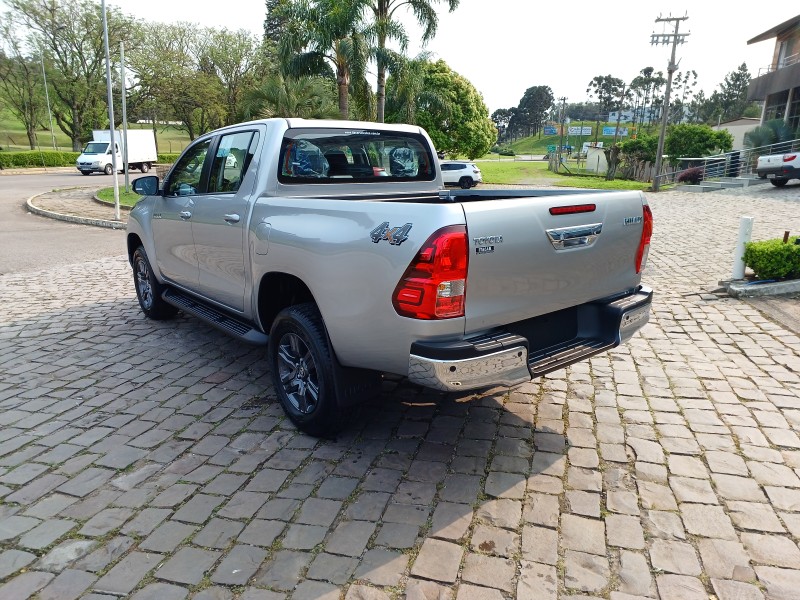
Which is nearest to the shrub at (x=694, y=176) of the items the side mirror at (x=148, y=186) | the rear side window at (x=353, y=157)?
the rear side window at (x=353, y=157)

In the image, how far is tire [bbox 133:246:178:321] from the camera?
6.07 meters

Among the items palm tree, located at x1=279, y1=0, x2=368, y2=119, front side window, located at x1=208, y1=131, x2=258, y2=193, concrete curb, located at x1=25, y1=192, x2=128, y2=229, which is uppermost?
palm tree, located at x1=279, y1=0, x2=368, y2=119

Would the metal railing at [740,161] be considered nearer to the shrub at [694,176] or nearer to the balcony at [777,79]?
the shrub at [694,176]

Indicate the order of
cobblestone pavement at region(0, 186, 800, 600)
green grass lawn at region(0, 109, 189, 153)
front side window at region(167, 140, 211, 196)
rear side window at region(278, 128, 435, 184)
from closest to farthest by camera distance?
cobblestone pavement at region(0, 186, 800, 600) → rear side window at region(278, 128, 435, 184) → front side window at region(167, 140, 211, 196) → green grass lawn at region(0, 109, 189, 153)

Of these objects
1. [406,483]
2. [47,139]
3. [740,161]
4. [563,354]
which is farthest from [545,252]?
[47,139]

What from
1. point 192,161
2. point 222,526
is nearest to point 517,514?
point 222,526

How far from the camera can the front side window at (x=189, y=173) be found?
195 inches

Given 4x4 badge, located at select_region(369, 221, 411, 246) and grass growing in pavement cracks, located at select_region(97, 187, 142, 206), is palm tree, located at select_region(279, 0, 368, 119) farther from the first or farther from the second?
4x4 badge, located at select_region(369, 221, 411, 246)

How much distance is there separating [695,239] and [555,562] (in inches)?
428

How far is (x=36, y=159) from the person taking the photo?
4172 centimetres

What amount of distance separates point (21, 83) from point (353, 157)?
189 ft

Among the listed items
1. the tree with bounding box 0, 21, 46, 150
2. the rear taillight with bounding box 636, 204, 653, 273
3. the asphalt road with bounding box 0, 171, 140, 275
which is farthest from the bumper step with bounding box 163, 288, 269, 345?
the tree with bounding box 0, 21, 46, 150

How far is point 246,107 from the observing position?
26016 millimetres

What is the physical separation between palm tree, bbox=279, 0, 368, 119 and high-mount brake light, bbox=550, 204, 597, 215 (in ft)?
65.2
